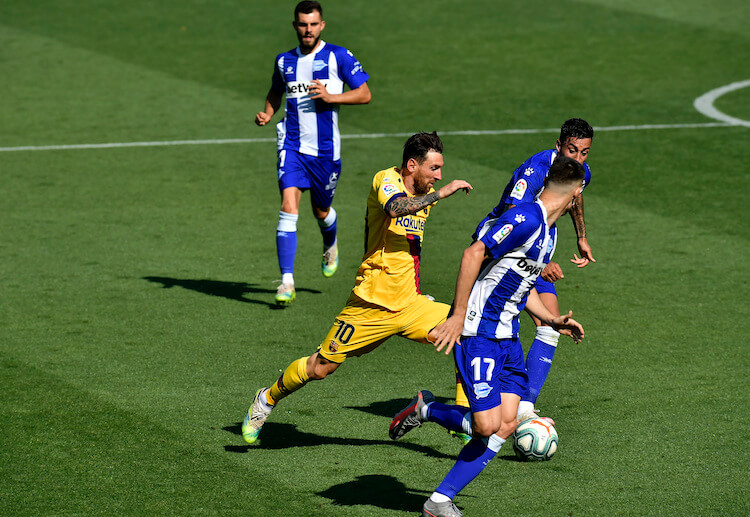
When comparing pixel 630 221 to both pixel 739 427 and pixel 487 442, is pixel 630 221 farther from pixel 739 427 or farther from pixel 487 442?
pixel 487 442

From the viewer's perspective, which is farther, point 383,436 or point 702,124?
point 702,124

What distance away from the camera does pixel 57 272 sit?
36.0 ft

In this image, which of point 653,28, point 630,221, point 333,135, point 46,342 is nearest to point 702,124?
point 630,221

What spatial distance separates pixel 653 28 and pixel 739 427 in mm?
16224

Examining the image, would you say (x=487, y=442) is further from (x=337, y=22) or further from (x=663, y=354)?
(x=337, y=22)

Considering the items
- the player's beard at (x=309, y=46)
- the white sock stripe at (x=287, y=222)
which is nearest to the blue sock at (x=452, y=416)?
the white sock stripe at (x=287, y=222)

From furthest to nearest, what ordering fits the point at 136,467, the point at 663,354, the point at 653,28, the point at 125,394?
the point at 653,28 → the point at 663,354 → the point at 125,394 → the point at 136,467

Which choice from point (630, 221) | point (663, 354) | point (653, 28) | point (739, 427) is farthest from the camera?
point (653, 28)

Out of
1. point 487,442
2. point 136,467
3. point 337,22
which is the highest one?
point 337,22

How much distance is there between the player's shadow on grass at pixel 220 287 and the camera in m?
10.5

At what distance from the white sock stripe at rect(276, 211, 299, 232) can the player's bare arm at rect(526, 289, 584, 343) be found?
3973mm

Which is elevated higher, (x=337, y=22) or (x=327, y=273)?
(x=337, y=22)

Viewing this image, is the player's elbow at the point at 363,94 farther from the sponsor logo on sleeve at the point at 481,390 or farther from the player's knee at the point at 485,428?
the player's knee at the point at 485,428

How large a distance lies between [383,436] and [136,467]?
1.71 metres
